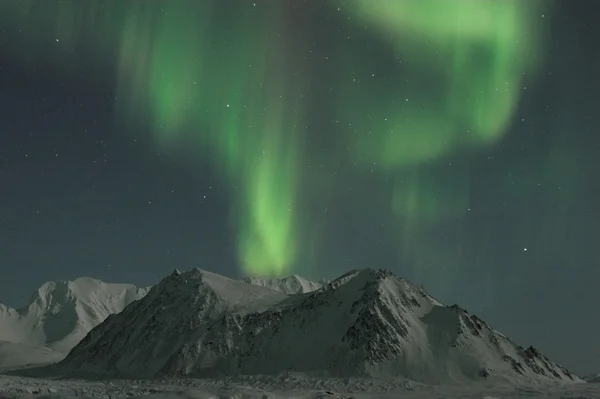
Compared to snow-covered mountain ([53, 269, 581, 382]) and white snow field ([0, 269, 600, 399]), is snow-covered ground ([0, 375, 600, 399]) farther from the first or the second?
snow-covered mountain ([53, 269, 581, 382])

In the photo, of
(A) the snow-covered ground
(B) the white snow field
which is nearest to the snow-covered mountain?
(B) the white snow field

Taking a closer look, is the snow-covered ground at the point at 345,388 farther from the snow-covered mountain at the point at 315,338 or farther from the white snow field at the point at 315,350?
the snow-covered mountain at the point at 315,338

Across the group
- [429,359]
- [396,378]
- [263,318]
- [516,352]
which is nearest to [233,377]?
[263,318]

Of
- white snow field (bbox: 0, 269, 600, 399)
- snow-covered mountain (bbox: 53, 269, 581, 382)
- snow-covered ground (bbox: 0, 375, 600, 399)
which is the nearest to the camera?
snow-covered ground (bbox: 0, 375, 600, 399)

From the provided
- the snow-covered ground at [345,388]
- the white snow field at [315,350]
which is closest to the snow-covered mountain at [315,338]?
the white snow field at [315,350]

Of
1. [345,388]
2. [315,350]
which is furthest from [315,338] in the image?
[345,388]

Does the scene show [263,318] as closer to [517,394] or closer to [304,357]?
[304,357]
